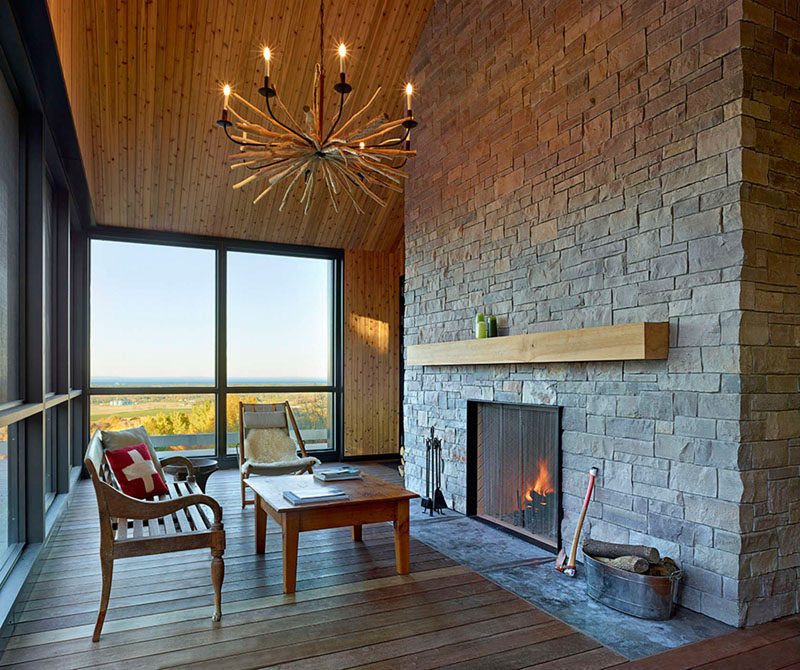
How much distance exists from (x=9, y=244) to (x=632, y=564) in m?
3.77

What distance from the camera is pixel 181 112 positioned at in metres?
5.73

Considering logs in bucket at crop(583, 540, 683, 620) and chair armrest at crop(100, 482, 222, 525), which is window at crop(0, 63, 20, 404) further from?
logs in bucket at crop(583, 540, 683, 620)

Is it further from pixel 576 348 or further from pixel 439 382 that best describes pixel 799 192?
pixel 439 382

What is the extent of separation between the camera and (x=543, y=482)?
4.12m

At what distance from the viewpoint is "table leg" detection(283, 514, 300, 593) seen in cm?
324

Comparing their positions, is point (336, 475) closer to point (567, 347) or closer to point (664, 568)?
point (567, 347)

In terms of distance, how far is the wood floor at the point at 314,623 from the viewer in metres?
2.53

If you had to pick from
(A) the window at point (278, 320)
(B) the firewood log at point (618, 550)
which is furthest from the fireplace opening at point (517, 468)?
(A) the window at point (278, 320)

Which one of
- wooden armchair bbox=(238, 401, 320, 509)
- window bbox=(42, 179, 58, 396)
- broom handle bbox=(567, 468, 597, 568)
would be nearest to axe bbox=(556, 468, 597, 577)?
broom handle bbox=(567, 468, 597, 568)

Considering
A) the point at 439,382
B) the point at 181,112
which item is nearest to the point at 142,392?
the point at 181,112

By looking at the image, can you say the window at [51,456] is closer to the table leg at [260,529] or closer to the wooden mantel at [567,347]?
the table leg at [260,529]

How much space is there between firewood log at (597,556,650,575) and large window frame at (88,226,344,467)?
5.05 metres

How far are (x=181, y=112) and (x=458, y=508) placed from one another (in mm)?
4552

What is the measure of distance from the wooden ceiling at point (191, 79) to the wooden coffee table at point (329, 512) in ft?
10.5
